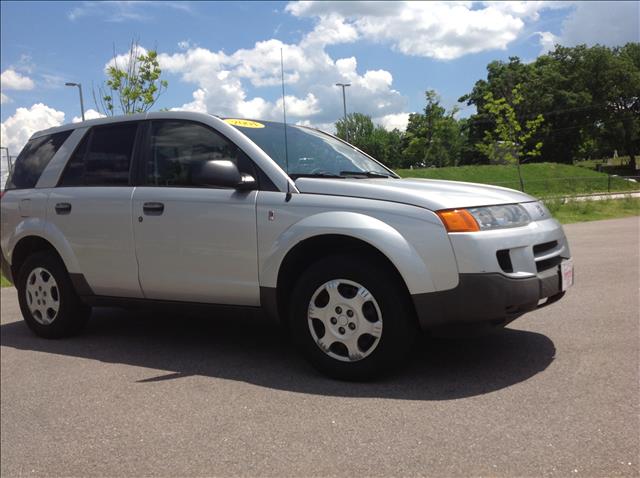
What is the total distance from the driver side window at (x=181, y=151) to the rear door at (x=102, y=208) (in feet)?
0.76

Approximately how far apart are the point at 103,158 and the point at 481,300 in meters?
3.34

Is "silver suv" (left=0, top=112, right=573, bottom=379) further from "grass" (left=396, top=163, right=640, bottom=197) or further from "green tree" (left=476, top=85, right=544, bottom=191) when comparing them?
"green tree" (left=476, top=85, right=544, bottom=191)

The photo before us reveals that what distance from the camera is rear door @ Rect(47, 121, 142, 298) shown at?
15.1 feet

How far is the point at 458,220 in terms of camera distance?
336cm

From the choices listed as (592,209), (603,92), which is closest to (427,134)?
(592,209)

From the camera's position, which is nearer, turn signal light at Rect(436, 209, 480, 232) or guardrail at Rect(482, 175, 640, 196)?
turn signal light at Rect(436, 209, 480, 232)

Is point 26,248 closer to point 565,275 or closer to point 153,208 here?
point 153,208

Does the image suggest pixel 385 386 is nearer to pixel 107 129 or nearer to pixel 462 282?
pixel 462 282

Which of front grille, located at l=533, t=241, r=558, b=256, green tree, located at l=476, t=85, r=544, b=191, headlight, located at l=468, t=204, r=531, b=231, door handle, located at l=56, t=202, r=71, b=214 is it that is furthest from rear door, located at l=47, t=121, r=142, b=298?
green tree, located at l=476, t=85, r=544, b=191

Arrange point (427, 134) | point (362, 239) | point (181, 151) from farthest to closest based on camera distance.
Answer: point (427, 134) < point (181, 151) < point (362, 239)

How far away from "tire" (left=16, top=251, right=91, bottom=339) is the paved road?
220 mm

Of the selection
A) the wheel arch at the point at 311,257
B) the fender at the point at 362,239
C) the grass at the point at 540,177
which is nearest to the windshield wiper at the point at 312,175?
the fender at the point at 362,239

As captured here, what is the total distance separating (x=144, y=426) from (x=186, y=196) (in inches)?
65.9

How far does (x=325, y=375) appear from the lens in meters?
3.80
